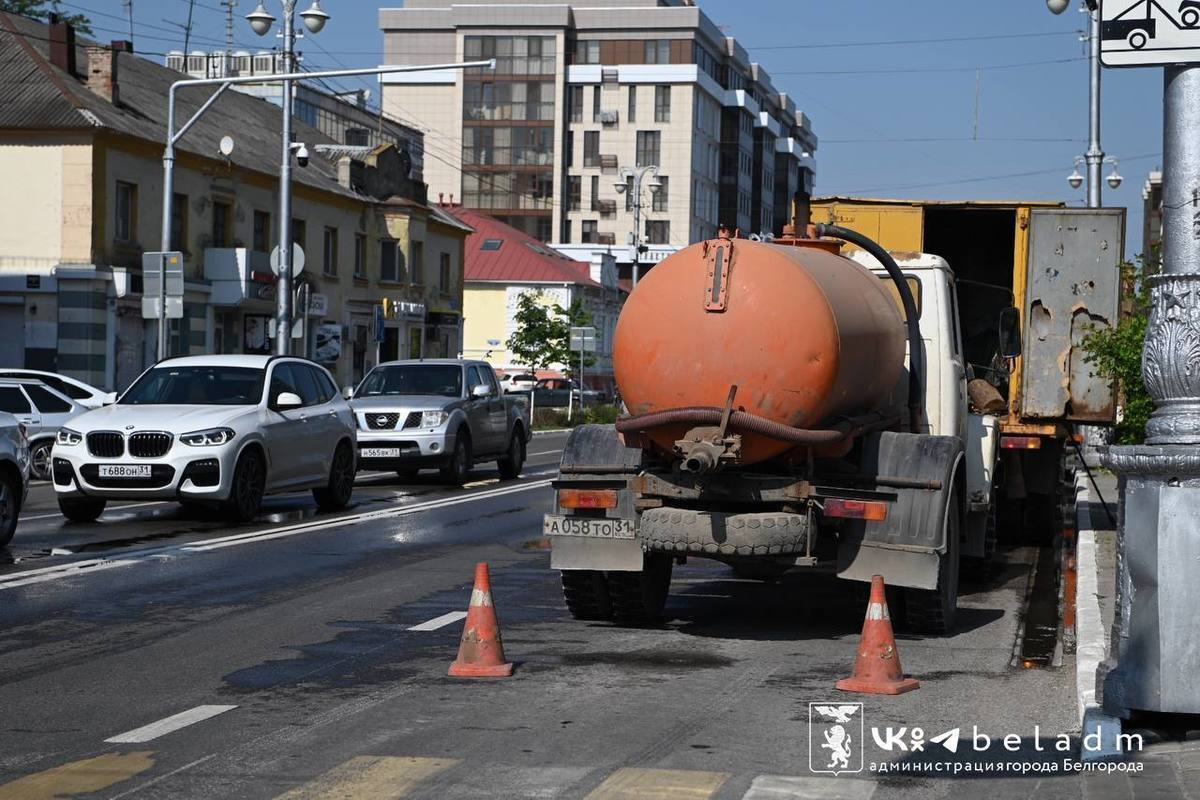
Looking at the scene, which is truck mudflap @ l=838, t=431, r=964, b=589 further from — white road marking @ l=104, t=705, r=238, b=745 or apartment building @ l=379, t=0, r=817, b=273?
apartment building @ l=379, t=0, r=817, b=273

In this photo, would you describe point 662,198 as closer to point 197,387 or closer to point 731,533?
point 197,387

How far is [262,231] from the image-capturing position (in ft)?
167

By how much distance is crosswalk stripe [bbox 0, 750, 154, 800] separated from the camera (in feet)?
21.2

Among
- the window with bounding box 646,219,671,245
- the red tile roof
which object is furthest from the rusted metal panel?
the window with bounding box 646,219,671,245

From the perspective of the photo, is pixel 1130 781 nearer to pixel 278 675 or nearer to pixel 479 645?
pixel 479 645

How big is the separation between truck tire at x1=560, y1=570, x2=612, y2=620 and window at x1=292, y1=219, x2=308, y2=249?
42.4 meters

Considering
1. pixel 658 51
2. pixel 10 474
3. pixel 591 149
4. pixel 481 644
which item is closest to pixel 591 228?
pixel 591 149

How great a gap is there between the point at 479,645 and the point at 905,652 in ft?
8.72

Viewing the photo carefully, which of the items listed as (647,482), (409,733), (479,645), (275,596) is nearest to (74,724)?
(409,733)

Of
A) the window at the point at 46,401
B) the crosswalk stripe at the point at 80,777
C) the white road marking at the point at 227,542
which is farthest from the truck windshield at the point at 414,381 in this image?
the crosswalk stripe at the point at 80,777

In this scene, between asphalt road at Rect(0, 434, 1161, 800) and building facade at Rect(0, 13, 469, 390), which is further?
building facade at Rect(0, 13, 469, 390)

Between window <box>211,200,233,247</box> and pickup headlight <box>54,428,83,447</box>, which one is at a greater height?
window <box>211,200,233,247</box>

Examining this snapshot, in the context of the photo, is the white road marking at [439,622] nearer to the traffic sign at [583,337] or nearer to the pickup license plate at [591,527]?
the pickup license plate at [591,527]

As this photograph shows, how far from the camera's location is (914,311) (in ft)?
40.2
